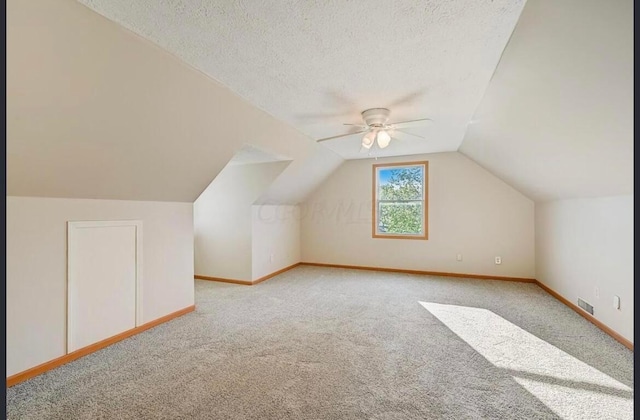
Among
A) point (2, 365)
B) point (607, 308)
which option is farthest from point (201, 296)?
point (607, 308)

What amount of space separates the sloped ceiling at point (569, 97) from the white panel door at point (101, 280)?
336cm

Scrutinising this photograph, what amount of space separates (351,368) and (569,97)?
2.37 m

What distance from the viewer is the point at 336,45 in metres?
1.77

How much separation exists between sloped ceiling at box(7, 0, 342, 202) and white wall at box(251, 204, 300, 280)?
182cm

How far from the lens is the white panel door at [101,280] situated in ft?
7.54

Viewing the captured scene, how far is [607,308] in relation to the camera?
8.71 ft

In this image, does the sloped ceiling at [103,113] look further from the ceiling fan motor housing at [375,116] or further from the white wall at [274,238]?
the white wall at [274,238]

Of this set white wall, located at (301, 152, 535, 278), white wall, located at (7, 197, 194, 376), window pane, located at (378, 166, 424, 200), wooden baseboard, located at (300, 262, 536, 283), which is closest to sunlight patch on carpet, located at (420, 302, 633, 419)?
wooden baseboard, located at (300, 262, 536, 283)

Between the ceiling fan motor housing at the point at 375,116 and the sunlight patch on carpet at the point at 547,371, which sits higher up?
the ceiling fan motor housing at the point at 375,116

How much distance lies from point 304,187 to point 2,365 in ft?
14.7

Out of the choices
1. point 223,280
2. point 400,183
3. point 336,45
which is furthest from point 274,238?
point 336,45

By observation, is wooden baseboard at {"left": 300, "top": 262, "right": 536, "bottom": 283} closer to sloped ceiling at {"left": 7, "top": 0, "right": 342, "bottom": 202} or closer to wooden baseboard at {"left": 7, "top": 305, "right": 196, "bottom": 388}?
wooden baseboard at {"left": 7, "top": 305, "right": 196, "bottom": 388}

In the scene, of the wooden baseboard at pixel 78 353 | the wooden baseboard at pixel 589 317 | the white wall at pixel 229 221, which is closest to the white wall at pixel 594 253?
the wooden baseboard at pixel 589 317

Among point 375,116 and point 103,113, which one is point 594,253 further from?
point 103,113
